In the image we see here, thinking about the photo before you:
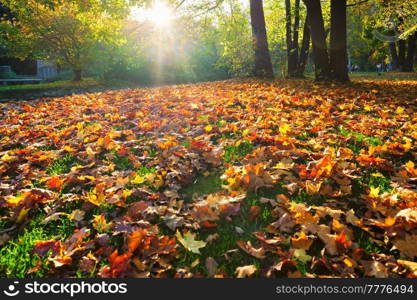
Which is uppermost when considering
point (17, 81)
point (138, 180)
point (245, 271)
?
point (17, 81)

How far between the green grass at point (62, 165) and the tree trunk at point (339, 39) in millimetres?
9328

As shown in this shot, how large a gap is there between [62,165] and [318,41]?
391 inches

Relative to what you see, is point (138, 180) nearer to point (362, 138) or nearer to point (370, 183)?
point (370, 183)

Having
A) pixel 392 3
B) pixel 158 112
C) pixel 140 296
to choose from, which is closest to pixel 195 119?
pixel 158 112

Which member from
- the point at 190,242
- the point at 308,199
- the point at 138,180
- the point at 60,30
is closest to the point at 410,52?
the point at 60,30

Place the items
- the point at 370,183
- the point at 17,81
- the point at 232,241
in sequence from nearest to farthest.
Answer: the point at 232,241 → the point at 370,183 → the point at 17,81

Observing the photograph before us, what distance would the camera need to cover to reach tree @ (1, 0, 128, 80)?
15.6 meters

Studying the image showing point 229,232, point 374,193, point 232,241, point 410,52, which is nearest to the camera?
point 232,241

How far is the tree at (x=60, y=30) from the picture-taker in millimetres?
15643

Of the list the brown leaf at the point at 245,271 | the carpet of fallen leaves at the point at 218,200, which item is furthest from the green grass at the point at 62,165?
the brown leaf at the point at 245,271

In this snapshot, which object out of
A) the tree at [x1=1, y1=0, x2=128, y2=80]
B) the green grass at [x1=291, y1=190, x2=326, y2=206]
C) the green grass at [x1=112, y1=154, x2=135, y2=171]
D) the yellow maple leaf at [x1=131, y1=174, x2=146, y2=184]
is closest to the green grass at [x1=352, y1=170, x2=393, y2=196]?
the green grass at [x1=291, y1=190, x2=326, y2=206]

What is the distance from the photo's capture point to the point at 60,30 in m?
16.5

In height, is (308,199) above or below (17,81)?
below

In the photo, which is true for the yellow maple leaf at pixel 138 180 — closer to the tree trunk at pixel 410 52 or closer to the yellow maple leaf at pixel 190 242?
the yellow maple leaf at pixel 190 242
